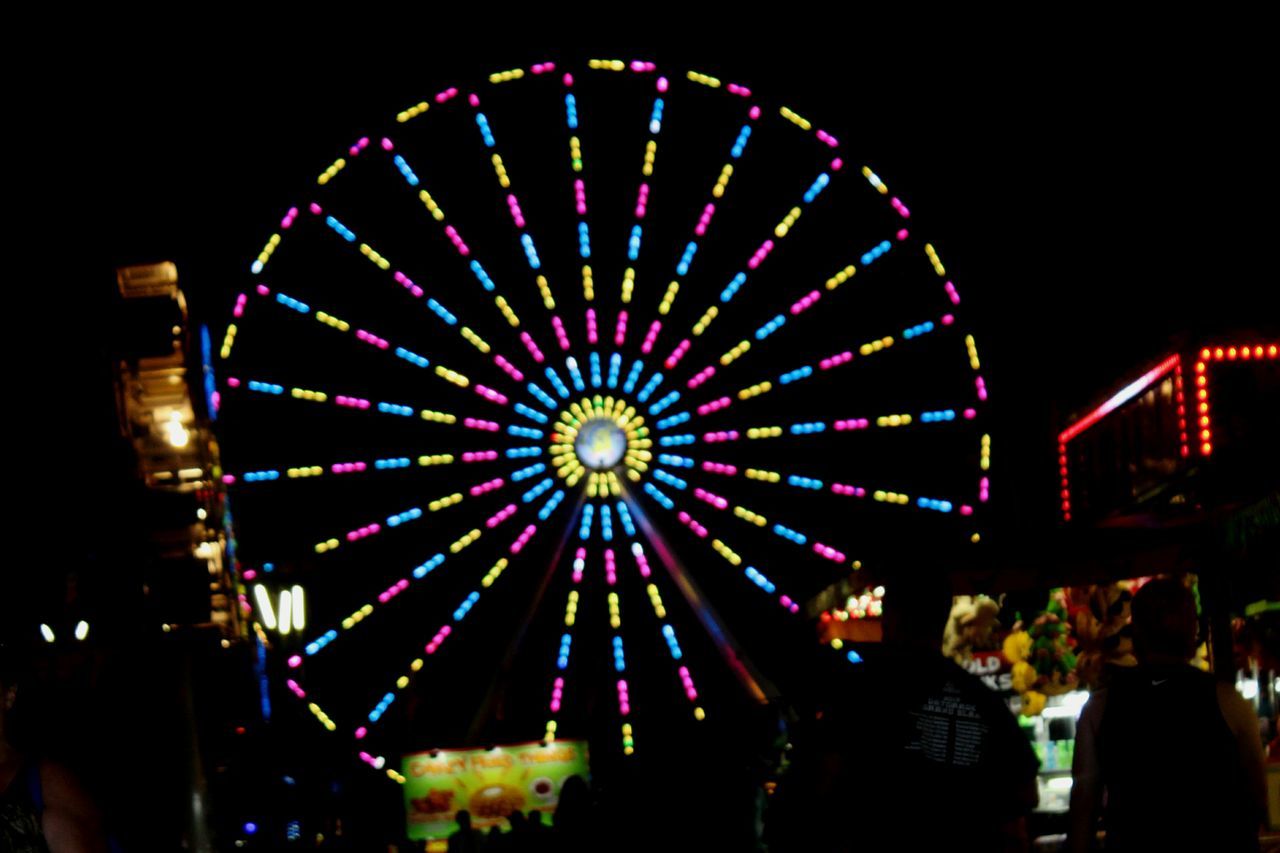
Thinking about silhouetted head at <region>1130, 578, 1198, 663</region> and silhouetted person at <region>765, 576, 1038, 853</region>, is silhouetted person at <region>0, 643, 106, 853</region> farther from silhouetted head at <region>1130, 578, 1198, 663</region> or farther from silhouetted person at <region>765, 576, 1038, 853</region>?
silhouetted head at <region>1130, 578, 1198, 663</region>

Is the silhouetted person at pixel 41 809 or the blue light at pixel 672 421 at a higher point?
the blue light at pixel 672 421

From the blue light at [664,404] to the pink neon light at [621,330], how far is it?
66 cm

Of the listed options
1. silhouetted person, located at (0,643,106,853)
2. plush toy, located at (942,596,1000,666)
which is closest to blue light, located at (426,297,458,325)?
plush toy, located at (942,596,1000,666)

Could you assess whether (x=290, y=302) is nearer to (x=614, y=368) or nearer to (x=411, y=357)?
(x=411, y=357)

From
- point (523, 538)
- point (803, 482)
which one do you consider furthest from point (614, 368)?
point (803, 482)

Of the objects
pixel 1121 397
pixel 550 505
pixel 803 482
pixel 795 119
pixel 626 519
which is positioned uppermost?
pixel 795 119

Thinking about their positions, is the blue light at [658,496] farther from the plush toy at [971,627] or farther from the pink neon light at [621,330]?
the plush toy at [971,627]

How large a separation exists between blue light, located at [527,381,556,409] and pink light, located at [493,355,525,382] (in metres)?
0.15

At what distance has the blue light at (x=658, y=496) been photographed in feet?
48.2

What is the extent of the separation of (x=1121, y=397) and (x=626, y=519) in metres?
4.61

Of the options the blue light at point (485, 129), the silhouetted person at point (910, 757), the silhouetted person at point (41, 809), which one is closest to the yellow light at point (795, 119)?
the blue light at point (485, 129)

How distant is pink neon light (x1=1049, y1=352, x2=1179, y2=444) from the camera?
39.0 feet

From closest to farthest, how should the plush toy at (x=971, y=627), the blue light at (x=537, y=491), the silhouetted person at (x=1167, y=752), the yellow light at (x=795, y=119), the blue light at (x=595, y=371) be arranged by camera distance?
the silhouetted person at (x=1167, y=752) < the plush toy at (x=971, y=627) < the yellow light at (x=795, y=119) < the blue light at (x=537, y=491) < the blue light at (x=595, y=371)

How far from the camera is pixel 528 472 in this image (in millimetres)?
14734
